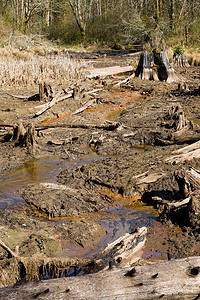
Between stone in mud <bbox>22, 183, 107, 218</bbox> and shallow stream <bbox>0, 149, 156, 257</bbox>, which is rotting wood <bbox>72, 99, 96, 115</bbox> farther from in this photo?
stone in mud <bbox>22, 183, 107, 218</bbox>

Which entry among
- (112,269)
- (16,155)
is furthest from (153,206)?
(16,155)

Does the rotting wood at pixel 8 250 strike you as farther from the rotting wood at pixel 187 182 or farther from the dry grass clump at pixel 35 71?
the dry grass clump at pixel 35 71

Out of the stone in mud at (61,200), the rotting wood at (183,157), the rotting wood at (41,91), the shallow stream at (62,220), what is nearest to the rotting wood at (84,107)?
the rotting wood at (41,91)

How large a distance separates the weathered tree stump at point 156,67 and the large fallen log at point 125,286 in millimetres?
16530

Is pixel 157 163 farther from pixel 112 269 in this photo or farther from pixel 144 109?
pixel 144 109

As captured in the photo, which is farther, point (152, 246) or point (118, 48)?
point (118, 48)

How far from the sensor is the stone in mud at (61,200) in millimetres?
5613

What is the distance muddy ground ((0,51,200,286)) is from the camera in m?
4.64

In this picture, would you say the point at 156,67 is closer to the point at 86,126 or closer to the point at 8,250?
the point at 86,126

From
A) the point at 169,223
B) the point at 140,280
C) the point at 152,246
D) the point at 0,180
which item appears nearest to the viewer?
the point at 140,280

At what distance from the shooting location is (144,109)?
42.6 feet

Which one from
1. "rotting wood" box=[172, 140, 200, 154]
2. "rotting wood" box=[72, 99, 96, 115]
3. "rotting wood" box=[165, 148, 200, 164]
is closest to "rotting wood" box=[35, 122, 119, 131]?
"rotting wood" box=[72, 99, 96, 115]

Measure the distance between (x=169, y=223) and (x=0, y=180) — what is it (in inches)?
140

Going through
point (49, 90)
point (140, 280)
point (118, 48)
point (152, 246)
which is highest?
point (118, 48)
